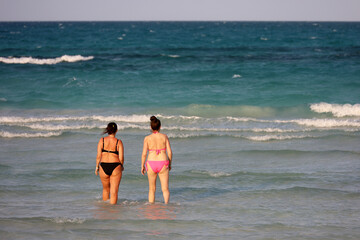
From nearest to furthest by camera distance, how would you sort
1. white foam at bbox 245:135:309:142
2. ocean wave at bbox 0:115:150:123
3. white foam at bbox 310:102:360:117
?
white foam at bbox 245:135:309:142 < ocean wave at bbox 0:115:150:123 < white foam at bbox 310:102:360:117

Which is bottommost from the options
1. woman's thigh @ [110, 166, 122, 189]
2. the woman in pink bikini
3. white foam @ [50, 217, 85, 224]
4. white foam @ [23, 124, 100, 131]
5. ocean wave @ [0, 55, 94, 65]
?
white foam @ [50, 217, 85, 224]

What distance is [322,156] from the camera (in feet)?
38.9

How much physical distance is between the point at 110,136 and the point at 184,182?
2.50 m

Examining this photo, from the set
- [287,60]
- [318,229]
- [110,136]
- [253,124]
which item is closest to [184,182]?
[110,136]

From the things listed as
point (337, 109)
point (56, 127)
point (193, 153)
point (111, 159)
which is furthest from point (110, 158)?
point (337, 109)

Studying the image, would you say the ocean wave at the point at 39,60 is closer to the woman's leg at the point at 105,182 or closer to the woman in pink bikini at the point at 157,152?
the woman's leg at the point at 105,182

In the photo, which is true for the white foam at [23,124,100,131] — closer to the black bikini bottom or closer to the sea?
the sea

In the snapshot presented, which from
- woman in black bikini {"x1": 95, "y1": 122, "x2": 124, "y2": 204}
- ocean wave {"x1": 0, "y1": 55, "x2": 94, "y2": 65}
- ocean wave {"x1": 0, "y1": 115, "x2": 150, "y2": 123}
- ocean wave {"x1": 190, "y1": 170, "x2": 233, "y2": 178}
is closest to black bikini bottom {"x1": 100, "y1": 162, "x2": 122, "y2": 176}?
woman in black bikini {"x1": 95, "y1": 122, "x2": 124, "y2": 204}

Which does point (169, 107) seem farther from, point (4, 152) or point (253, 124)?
point (4, 152)

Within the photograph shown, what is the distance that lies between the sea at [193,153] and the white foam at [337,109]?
0.05 m

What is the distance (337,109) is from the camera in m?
19.1

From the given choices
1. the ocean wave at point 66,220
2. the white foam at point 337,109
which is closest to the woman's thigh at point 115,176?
the ocean wave at point 66,220

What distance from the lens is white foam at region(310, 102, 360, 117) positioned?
18469 millimetres

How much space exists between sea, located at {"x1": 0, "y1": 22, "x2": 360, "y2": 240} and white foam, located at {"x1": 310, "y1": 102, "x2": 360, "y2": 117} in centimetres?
5
